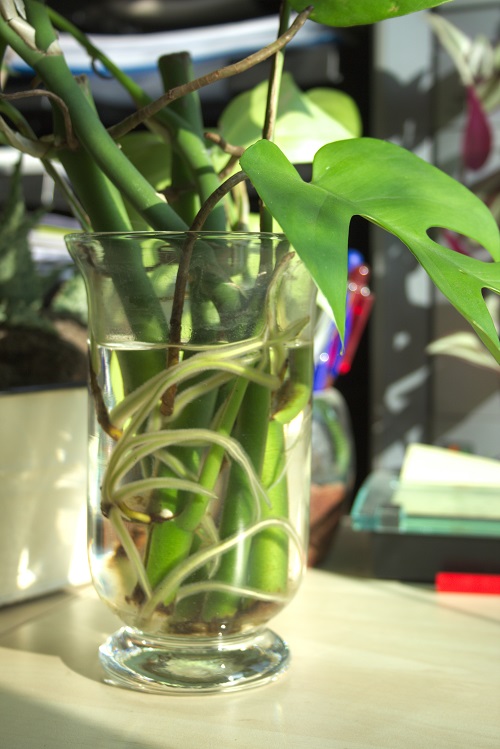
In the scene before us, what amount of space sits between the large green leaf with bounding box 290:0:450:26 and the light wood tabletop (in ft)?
0.88

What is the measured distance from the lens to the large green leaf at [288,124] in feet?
1.41

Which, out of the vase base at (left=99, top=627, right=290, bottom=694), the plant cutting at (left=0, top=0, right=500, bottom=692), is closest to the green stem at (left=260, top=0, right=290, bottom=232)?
the plant cutting at (left=0, top=0, right=500, bottom=692)

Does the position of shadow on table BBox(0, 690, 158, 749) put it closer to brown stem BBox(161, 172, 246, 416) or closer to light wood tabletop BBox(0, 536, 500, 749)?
light wood tabletop BBox(0, 536, 500, 749)

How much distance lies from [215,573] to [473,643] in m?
0.15

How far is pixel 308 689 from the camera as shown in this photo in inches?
13.8

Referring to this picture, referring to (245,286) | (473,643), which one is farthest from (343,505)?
Answer: (245,286)

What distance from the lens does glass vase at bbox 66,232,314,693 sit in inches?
12.6

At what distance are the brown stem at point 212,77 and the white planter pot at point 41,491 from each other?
17 cm

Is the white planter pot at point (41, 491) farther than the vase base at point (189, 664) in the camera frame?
Yes

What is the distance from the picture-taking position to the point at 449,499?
1.80ft

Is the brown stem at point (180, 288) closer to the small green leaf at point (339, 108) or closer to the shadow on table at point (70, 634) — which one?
the shadow on table at point (70, 634)

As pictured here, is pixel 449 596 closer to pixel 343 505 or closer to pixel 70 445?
pixel 343 505

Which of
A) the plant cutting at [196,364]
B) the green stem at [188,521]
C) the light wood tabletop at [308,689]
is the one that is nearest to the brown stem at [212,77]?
the plant cutting at [196,364]

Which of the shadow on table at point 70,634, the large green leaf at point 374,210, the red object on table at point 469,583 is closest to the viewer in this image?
the large green leaf at point 374,210
